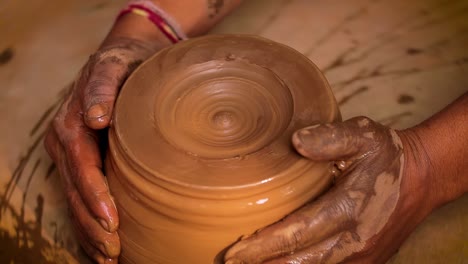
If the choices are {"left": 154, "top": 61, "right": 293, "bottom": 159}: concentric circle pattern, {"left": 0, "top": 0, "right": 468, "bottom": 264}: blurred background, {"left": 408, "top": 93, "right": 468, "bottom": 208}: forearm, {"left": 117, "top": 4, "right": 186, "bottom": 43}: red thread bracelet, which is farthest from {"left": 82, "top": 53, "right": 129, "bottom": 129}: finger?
{"left": 408, "top": 93, "right": 468, "bottom": 208}: forearm

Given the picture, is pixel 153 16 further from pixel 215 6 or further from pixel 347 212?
pixel 347 212

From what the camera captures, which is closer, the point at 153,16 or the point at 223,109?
the point at 223,109

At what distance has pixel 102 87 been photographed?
133 cm

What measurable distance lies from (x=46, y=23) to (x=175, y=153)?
1202mm

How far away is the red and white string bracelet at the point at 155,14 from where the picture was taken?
1.67 meters

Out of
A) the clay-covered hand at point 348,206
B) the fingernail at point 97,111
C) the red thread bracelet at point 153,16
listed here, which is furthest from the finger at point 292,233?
the red thread bracelet at point 153,16

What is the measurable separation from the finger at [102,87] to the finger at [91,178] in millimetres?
94

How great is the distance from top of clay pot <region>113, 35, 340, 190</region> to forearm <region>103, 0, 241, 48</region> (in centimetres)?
33

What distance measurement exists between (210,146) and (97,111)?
12.0 inches

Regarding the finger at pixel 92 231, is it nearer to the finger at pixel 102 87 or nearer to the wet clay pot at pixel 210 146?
the wet clay pot at pixel 210 146

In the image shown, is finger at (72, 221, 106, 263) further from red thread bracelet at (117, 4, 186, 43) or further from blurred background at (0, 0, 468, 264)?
red thread bracelet at (117, 4, 186, 43)

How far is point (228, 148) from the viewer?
1134 millimetres

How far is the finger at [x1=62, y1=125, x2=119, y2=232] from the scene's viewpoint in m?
1.20

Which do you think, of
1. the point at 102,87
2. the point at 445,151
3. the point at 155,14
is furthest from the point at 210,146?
the point at 155,14
